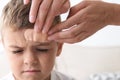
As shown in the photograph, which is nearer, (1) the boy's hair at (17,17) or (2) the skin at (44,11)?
(2) the skin at (44,11)

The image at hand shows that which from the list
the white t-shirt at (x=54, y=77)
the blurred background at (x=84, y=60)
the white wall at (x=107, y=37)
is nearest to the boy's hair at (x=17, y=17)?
the white t-shirt at (x=54, y=77)

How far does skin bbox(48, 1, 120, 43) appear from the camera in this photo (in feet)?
2.62

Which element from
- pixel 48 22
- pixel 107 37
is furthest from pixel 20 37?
pixel 107 37

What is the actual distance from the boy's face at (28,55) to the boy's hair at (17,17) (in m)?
0.02

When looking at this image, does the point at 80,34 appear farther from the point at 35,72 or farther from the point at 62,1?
the point at 35,72

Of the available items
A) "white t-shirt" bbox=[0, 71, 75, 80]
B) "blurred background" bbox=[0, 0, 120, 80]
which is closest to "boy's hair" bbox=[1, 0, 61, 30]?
"white t-shirt" bbox=[0, 71, 75, 80]

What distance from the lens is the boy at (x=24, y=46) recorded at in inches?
37.5

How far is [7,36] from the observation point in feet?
3.27

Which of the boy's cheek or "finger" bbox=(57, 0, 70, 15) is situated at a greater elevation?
"finger" bbox=(57, 0, 70, 15)

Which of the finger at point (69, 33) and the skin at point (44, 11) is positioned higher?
the skin at point (44, 11)

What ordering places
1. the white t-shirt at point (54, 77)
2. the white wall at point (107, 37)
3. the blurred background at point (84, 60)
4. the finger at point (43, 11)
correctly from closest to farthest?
the finger at point (43, 11), the white t-shirt at point (54, 77), the blurred background at point (84, 60), the white wall at point (107, 37)

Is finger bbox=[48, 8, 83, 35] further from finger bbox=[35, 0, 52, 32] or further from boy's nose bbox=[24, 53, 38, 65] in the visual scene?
boy's nose bbox=[24, 53, 38, 65]

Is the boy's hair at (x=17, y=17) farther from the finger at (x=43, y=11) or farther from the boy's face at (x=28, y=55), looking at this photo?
the finger at (x=43, y=11)

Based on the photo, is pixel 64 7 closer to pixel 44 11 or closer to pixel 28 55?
pixel 44 11
